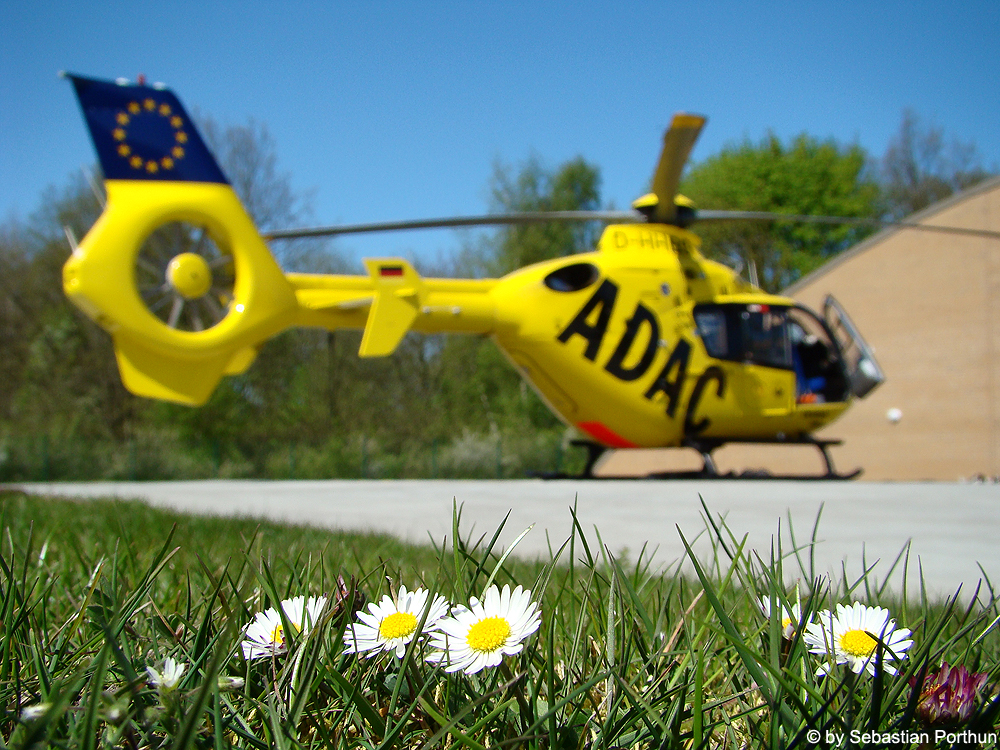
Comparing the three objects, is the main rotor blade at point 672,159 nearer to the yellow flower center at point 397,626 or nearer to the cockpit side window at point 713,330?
the cockpit side window at point 713,330

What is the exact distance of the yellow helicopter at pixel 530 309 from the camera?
267 inches

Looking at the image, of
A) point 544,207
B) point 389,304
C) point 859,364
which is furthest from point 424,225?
point 544,207

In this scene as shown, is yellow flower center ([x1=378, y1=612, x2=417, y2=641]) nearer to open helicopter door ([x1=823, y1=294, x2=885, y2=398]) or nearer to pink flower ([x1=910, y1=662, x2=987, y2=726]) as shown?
pink flower ([x1=910, y1=662, x2=987, y2=726])

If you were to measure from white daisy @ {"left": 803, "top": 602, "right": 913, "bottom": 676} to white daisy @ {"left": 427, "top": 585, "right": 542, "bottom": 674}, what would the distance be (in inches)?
12.0

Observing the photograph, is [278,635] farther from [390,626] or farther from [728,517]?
[728,517]

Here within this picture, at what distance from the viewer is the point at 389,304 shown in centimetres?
738

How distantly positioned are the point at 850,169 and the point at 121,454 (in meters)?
27.5

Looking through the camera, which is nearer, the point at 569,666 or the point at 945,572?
the point at 569,666

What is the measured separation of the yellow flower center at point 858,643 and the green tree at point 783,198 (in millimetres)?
27585

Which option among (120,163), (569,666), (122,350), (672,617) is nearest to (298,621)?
(569,666)

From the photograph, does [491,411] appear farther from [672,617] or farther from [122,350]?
[672,617]

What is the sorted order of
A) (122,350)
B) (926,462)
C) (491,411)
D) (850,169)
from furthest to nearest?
(850,169) < (491,411) < (926,462) < (122,350)

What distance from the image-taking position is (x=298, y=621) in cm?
89

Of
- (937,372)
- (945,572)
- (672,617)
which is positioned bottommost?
(937,372)
